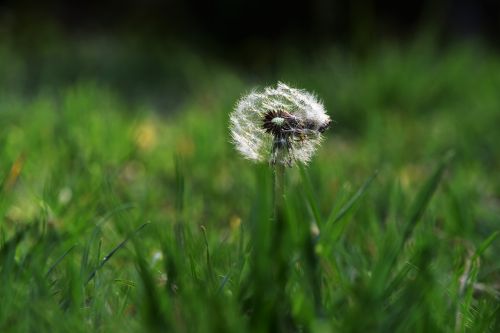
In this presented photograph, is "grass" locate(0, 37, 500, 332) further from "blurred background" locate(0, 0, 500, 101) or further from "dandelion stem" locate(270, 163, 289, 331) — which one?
"blurred background" locate(0, 0, 500, 101)

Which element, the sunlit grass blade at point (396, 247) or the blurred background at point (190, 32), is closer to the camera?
the sunlit grass blade at point (396, 247)

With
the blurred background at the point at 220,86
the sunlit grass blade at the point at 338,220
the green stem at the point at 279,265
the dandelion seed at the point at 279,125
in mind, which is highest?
the blurred background at the point at 220,86

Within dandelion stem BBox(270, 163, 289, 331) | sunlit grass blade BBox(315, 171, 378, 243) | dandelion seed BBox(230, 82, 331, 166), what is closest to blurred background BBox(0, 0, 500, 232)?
dandelion seed BBox(230, 82, 331, 166)

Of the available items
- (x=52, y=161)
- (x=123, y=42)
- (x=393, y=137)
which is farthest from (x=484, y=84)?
(x=123, y=42)

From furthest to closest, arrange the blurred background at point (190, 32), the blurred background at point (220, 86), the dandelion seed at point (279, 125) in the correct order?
1. the blurred background at point (190, 32)
2. the blurred background at point (220, 86)
3. the dandelion seed at point (279, 125)

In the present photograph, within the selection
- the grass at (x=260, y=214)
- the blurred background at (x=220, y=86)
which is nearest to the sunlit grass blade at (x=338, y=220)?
the grass at (x=260, y=214)

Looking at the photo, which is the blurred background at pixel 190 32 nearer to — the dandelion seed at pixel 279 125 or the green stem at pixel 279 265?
the dandelion seed at pixel 279 125
